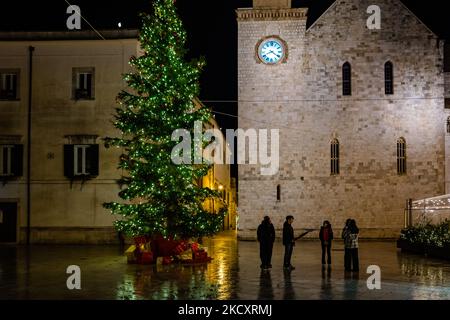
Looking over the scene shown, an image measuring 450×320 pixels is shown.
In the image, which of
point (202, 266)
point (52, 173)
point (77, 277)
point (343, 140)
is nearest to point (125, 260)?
point (202, 266)

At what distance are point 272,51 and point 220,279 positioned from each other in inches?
850

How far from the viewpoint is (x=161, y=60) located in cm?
2106

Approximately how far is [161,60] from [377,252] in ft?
41.9

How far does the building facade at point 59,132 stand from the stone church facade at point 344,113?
28.3 ft

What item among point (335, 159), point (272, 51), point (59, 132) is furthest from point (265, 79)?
point (59, 132)

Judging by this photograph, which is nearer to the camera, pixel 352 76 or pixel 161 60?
pixel 161 60

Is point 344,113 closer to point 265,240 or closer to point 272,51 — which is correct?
point 272,51

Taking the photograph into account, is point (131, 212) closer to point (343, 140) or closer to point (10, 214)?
point (10, 214)

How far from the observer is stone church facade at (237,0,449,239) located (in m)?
34.5

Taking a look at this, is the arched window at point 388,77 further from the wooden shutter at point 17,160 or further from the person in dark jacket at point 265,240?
the wooden shutter at point 17,160

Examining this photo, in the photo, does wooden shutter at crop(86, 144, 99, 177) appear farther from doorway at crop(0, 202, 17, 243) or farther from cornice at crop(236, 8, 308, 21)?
cornice at crop(236, 8, 308, 21)

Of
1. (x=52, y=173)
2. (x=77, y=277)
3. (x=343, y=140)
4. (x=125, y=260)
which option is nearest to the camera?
(x=77, y=277)

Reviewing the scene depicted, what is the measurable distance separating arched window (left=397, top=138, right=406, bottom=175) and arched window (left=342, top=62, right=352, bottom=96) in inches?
167

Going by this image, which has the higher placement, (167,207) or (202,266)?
(167,207)
